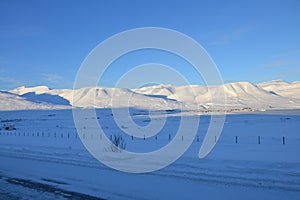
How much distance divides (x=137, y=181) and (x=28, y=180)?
12.8 feet

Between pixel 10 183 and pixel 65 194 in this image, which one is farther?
pixel 10 183

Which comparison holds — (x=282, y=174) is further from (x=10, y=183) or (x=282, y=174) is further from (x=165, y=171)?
(x=10, y=183)

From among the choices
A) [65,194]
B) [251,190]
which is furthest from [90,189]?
[251,190]

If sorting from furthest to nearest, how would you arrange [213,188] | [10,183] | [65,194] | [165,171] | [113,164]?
[113,164]
[165,171]
[10,183]
[213,188]
[65,194]

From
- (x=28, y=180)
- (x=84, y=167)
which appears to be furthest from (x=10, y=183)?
(x=84, y=167)

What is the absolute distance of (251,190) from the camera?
28.7 feet

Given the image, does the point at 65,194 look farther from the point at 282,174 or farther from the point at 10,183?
the point at 282,174

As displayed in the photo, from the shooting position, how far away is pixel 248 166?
13031 mm

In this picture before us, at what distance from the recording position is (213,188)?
30.1 feet

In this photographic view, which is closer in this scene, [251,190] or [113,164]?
[251,190]

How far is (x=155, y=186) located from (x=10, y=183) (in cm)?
496

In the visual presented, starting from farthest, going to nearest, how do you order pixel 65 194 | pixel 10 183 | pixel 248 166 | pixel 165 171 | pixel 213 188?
pixel 248 166 < pixel 165 171 < pixel 10 183 < pixel 213 188 < pixel 65 194

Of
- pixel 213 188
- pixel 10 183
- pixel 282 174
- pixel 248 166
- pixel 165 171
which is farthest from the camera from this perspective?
pixel 248 166

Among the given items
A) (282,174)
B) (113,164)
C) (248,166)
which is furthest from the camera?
(113,164)
